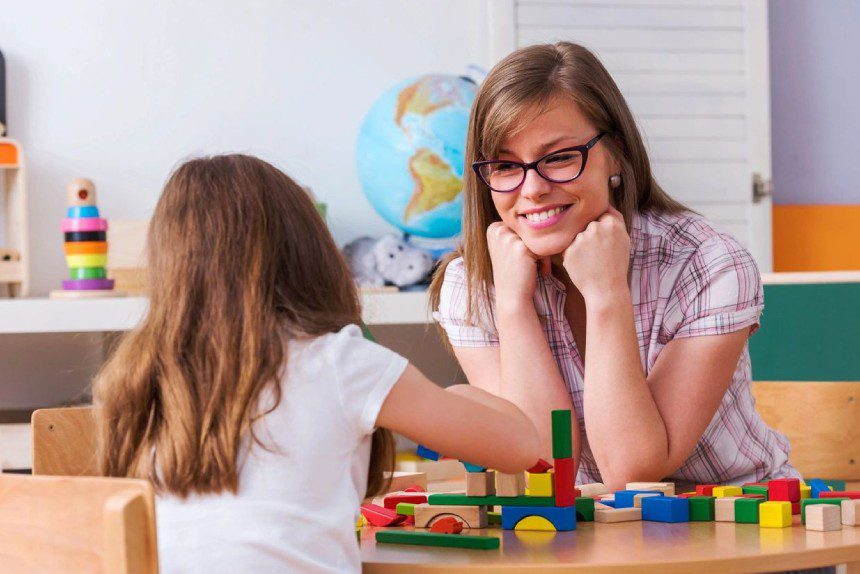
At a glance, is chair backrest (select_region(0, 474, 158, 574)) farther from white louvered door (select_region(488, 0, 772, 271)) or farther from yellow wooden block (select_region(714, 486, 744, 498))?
white louvered door (select_region(488, 0, 772, 271))

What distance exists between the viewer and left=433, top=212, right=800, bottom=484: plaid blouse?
52.2 inches

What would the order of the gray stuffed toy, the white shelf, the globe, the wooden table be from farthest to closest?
1. the gray stuffed toy
2. the globe
3. the white shelf
4. the wooden table

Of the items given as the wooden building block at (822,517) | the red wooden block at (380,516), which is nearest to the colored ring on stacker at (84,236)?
the red wooden block at (380,516)

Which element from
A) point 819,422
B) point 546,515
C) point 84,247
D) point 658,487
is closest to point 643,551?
point 546,515

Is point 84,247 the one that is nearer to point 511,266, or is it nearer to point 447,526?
point 511,266

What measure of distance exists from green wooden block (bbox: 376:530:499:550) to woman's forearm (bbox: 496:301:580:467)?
38cm

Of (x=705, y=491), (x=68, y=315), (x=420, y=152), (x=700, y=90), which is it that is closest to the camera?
(x=705, y=491)

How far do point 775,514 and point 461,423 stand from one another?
0.28m

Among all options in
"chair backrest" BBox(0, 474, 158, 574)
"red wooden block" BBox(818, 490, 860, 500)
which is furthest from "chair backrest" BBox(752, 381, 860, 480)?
"chair backrest" BBox(0, 474, 158, 574)

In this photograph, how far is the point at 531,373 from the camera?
1.35 m

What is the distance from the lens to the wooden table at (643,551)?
0.84 metres

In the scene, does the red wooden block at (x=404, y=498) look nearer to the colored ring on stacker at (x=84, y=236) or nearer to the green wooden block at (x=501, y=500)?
the green wooden block at (x=501, y=500)

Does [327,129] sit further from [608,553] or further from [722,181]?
[608,553]

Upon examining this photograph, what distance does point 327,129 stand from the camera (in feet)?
9.02
